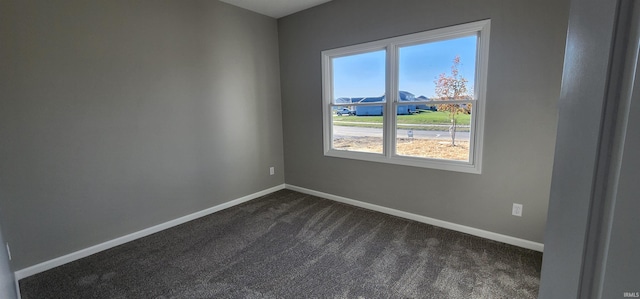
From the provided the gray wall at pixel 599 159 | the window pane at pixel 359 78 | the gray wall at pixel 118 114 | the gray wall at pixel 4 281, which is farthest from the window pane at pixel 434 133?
the gray wall at pixel 4 281

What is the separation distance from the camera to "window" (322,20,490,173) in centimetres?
274

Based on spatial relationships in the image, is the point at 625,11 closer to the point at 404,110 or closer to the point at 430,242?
the point at 430,242

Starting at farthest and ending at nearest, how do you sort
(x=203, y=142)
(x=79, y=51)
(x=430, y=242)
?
(x=203, y=142) < (x=430, y=242) < (x=79, y=51)

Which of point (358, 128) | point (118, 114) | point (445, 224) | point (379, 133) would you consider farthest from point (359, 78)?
point (118, 114)

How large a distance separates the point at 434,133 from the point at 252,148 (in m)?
2.44

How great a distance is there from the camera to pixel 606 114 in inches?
15.8

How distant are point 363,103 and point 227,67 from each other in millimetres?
1821

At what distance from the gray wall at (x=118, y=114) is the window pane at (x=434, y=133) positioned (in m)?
2.10

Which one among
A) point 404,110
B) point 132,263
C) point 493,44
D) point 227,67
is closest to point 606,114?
point 493,44

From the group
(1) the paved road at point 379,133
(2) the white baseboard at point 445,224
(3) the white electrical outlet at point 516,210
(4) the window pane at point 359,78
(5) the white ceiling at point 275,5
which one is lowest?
(2) the white baseboard at point 445,224

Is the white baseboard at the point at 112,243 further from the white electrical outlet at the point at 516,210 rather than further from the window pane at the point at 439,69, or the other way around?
the white electrical outlet at the point at 516,210

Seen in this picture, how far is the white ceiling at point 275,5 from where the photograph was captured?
3.47 m

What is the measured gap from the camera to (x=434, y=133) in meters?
3.02

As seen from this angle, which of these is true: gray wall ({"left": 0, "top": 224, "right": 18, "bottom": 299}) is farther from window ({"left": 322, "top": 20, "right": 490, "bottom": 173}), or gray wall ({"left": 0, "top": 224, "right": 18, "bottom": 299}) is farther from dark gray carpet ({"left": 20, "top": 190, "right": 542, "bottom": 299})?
window ({"left": 322, "top": 20, "right": 490, "bottom": 173})
